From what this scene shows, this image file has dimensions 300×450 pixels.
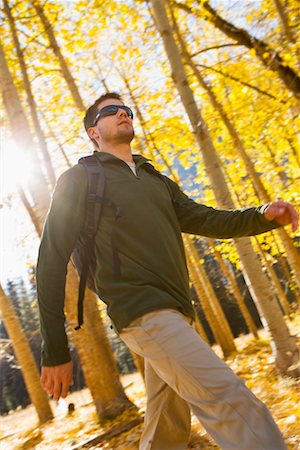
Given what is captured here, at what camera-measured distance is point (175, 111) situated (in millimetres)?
10961

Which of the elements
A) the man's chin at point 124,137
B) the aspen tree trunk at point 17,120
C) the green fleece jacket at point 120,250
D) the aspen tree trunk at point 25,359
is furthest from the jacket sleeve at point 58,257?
the aspen tree trunk at point 25,359

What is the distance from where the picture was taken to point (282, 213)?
218 centimetres

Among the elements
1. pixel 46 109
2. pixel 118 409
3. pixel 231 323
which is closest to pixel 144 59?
pixel 46 109

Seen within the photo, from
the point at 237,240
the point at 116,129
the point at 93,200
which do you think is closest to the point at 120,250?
the point at 93,200

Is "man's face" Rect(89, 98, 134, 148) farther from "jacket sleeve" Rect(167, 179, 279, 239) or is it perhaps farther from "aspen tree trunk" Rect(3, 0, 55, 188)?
"aspen tree trunk" Rect(3, 0, 55, 188)

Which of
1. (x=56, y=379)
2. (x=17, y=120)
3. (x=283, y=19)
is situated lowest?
(x=56, y=379)

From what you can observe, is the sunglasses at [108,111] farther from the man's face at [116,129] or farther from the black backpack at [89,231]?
the black backpack at [89,231]

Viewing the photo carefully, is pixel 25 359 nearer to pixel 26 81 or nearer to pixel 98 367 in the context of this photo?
pixel 98 367

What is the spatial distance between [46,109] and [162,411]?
10.8 meters

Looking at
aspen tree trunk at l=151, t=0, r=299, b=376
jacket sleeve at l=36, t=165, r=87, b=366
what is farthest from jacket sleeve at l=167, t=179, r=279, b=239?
aspen tree trunk at l=151, t=0, r=299, b=376

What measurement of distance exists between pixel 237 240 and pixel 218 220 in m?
3.37

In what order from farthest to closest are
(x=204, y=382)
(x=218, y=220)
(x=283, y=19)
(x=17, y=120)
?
(x=283, y=19)
(x=17, y=120)
(x=218, y=220)
(x=204, y=382)

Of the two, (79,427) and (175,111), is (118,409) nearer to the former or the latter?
(79,427)

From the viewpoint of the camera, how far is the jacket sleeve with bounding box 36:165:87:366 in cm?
184
